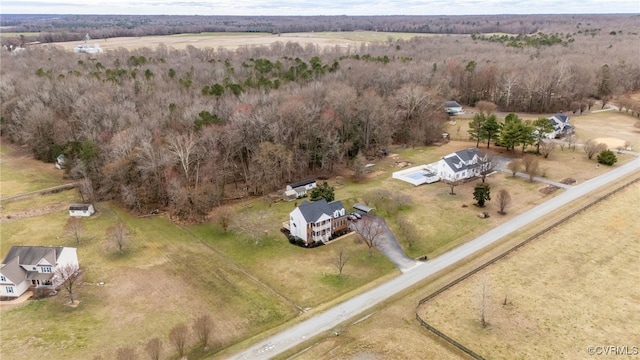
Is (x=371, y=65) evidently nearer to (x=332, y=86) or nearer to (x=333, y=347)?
(x=332, y=86)

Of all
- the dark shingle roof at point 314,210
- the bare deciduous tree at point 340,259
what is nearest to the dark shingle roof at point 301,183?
the dark shingle roof at point 314,210

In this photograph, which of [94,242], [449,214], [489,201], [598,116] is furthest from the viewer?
[598,116]

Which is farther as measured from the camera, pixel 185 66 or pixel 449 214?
pixel 185 66

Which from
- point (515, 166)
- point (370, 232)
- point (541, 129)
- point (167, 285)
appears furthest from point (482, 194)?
point (167, 285)

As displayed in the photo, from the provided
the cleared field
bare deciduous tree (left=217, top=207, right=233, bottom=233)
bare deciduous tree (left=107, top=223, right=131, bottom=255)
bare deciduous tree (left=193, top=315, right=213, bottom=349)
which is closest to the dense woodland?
bare deciduous tree (left=217, top=207, right=233, bottom=233)

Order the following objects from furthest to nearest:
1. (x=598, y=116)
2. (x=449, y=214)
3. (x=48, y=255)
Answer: (x=598, y=116)
(x=449, y=214)
(x=48, y=255)

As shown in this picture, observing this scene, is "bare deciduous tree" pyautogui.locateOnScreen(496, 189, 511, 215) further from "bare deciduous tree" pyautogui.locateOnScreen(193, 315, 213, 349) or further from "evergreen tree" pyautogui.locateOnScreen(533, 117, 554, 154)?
"bare deciduous tree" pyautogui.locateOnScreen(193, 315, 213, 349)

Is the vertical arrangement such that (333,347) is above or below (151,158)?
below

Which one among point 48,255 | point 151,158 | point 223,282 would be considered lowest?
point 223,282

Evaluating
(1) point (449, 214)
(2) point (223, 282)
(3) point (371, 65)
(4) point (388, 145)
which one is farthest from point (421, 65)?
(2) point (223, 282)
